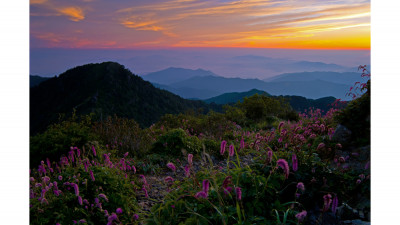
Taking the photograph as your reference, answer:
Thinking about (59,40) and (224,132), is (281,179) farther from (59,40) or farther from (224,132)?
(224,132)

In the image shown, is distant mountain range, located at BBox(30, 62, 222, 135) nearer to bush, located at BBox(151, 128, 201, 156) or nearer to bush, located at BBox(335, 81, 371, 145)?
bush, located at BBox(151, 128, 201, 156)

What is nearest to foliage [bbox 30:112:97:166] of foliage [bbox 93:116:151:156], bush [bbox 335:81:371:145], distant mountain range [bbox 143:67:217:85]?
foliage [bbox 93:116:151:156]

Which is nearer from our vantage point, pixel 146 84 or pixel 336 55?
pixel 336 55

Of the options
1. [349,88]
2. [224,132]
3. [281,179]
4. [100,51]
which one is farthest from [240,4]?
[224,132]

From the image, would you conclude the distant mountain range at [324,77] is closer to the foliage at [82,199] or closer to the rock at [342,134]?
the rock at [342,134]

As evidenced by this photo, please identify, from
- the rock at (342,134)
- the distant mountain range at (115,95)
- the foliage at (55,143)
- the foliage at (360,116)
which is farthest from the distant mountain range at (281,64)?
the distant mountain range at (115,95)

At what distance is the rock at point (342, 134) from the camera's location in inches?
183

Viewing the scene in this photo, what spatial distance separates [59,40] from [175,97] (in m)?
40.3

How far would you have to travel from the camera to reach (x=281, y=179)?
2.96m

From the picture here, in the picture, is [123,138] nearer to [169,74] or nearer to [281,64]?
[169,74]
